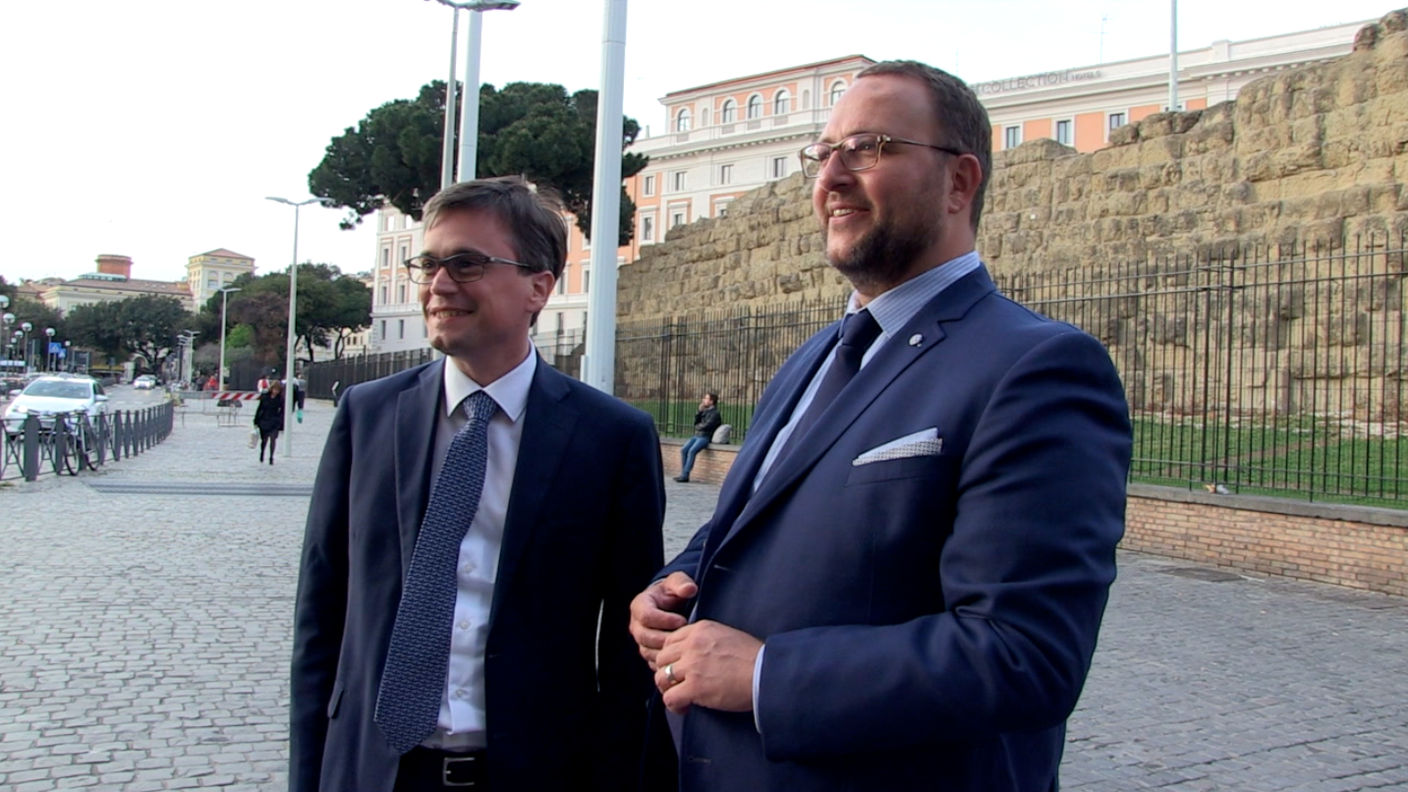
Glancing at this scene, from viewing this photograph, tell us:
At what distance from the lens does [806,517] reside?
5.18 feet

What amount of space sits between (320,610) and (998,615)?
59.6 inches

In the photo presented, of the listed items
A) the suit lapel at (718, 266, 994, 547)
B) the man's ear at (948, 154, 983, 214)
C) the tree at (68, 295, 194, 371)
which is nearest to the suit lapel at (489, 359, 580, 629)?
the suit lapel at (718, 266, 994, 547)

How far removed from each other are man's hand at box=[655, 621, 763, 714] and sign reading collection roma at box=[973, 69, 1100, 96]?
52.0 meters

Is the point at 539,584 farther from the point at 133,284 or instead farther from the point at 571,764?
the point at 133,284

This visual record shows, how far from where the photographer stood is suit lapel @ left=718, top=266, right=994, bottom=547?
1.62 m

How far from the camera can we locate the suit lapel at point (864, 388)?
162cm

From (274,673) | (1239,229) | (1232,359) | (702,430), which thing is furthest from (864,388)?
(1239,229)

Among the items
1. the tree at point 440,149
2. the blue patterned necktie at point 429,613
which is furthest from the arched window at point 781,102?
the blue patterned necktie at point 429,613

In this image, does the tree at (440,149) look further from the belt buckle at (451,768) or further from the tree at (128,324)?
the tree at (128,324)

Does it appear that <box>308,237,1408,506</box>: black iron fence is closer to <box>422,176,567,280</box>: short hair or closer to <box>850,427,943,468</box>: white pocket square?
<box>422,176,567,280</box>: short hair

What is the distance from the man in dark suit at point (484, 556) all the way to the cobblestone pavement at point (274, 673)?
2.26 meters

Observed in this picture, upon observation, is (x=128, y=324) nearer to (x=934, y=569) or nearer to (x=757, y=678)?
(x=757, y=678)

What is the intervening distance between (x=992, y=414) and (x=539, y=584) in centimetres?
107

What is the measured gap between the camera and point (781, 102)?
65500 mm
